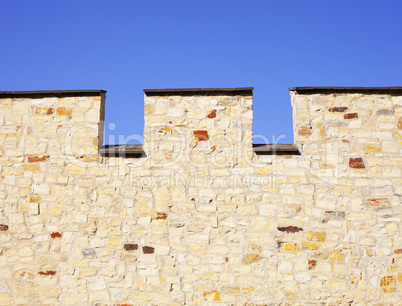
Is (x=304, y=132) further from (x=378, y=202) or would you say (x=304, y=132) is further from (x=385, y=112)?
(x=378, y=202)

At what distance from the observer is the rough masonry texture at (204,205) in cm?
496

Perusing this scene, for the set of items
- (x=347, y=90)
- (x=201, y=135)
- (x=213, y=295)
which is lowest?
(x=213, y=295)

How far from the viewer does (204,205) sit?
5133mm

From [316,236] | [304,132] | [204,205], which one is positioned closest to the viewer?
[316,236]

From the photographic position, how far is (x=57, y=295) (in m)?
5.06

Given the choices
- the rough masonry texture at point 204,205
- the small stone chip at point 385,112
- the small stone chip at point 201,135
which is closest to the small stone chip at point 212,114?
the rough masonry texture at point 204,205

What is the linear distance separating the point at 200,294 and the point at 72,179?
6.96 feet

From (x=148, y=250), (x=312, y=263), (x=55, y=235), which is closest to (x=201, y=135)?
(x=148, y=250)

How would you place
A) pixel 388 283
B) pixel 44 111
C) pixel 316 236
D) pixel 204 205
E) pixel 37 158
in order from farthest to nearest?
pixel 44 111, pixel 37 158, pixel 204 205, pixel 316 236, pixel 388 283

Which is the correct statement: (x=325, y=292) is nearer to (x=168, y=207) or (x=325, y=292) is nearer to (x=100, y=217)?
(x=168, y=207)

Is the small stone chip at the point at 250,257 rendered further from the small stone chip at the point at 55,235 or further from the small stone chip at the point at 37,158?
the small stone chip at the point at 37,158

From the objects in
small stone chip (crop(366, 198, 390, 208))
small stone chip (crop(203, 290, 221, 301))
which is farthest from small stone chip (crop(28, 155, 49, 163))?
small stone chip (crop(366, 198, 390, 208))

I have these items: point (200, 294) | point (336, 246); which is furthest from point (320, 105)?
point (200, 294)

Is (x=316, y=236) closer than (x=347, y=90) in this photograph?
Yes
